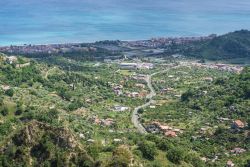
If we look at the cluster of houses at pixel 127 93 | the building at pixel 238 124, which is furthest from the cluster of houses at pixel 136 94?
the building at pixel 238 124

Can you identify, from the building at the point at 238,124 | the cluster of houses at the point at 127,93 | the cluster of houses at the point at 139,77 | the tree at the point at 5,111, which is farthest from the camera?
the cluster of houses at the point at 139,77

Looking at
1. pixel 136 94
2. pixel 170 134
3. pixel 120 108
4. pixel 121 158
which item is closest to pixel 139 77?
pixel 136 94

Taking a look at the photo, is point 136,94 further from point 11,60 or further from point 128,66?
point 128,66

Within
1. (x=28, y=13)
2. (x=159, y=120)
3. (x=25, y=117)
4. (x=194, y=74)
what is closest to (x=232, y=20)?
(x=28, y=13)

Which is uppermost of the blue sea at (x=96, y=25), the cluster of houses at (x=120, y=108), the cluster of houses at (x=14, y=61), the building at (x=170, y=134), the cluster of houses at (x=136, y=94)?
the blue sea at (x=96, y=25)

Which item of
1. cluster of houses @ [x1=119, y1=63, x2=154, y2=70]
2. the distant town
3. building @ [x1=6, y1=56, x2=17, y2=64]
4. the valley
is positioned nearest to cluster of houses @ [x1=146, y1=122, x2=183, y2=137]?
the valley

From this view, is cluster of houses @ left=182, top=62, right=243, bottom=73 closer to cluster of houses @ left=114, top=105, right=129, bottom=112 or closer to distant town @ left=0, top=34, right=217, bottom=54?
distant town @ left=0, top=34, right=217, bottom=54

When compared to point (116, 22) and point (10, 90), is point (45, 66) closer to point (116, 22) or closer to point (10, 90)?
point (10, 90)

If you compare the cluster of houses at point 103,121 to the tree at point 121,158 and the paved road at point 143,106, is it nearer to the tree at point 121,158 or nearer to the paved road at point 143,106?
the paved road at point 143,106
